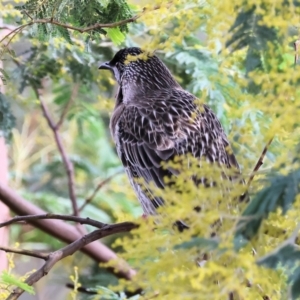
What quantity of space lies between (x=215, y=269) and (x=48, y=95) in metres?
3.52

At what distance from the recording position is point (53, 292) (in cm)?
409

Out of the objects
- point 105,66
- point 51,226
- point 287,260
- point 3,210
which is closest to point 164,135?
point 105,66

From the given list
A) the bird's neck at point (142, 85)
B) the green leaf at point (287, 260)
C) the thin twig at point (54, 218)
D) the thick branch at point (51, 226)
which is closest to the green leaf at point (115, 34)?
the thin twig at point (54, 218)

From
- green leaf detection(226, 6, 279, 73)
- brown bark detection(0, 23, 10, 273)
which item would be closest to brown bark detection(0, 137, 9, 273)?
brown bark detection(0, 23, 10, 273)

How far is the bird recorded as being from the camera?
1855 millimetres

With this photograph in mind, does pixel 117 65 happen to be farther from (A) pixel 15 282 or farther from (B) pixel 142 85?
(A) pixel 15 282

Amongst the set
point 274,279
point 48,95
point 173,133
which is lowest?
point 274,279

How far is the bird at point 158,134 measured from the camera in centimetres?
186

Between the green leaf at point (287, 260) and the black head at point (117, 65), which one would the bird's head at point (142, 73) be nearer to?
the black head at point (117, 65)

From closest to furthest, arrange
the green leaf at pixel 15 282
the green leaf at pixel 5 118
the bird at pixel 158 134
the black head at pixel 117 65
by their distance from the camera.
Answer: the green leaf at pixel 15 282, the bird at pixel 158 134, the green leaf at pixel 5 118, the black head at pixel 117 65

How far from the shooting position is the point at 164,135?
1946 mm

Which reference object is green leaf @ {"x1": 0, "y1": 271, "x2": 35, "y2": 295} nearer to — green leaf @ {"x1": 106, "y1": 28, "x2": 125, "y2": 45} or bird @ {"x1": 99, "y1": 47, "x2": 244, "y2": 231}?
bird @ {"x1": 99, "y1": 47, "x2": 244, "y2": 231}

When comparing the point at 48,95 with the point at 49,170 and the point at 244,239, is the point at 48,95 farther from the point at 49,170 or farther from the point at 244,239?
the point at 244,239

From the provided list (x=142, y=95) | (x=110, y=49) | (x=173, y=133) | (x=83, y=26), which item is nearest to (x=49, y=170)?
(x=110, y=49)
